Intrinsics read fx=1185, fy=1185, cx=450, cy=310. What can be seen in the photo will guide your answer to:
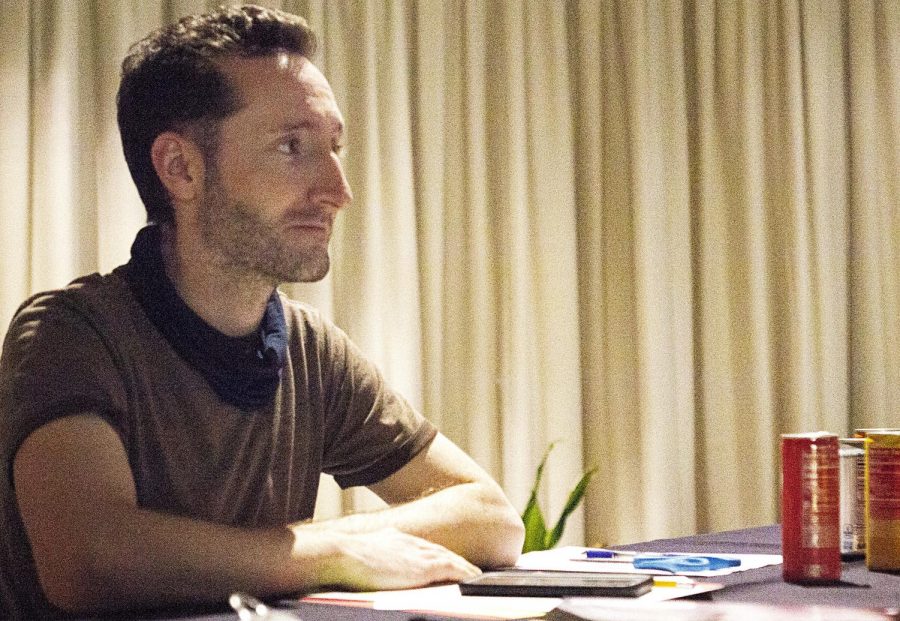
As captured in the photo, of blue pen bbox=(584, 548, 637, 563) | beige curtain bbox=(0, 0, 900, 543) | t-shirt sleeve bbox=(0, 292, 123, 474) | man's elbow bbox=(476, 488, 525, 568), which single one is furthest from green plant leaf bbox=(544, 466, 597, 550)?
t-shirt sleeve bbox=(0, 292, 123, 474)

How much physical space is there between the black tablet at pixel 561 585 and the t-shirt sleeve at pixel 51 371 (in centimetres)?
58

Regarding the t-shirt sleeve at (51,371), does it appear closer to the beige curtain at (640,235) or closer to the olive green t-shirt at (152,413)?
the olive green t-shirt at (152,413)

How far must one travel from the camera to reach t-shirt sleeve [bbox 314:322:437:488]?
6.93ft

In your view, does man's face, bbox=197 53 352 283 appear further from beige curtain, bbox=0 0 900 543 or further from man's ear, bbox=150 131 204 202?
beige curtain, bbox=0 0 900 543

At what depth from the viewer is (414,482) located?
6.85 ft

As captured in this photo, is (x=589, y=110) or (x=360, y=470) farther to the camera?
(x=589, y=110)

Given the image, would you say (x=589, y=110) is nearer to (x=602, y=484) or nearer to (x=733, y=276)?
(x=733, y=276)

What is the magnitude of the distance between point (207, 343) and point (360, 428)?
408 mm

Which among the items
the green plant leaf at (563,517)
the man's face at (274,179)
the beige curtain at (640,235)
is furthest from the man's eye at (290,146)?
the green plant leaf at (563,517)

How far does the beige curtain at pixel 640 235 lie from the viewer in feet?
12.2

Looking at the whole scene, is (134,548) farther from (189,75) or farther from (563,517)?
(563,517)

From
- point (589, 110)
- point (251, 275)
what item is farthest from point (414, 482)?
point (589, 110)

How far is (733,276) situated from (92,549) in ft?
9.88

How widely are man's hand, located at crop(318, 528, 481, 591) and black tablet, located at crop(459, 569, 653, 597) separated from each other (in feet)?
0.42
